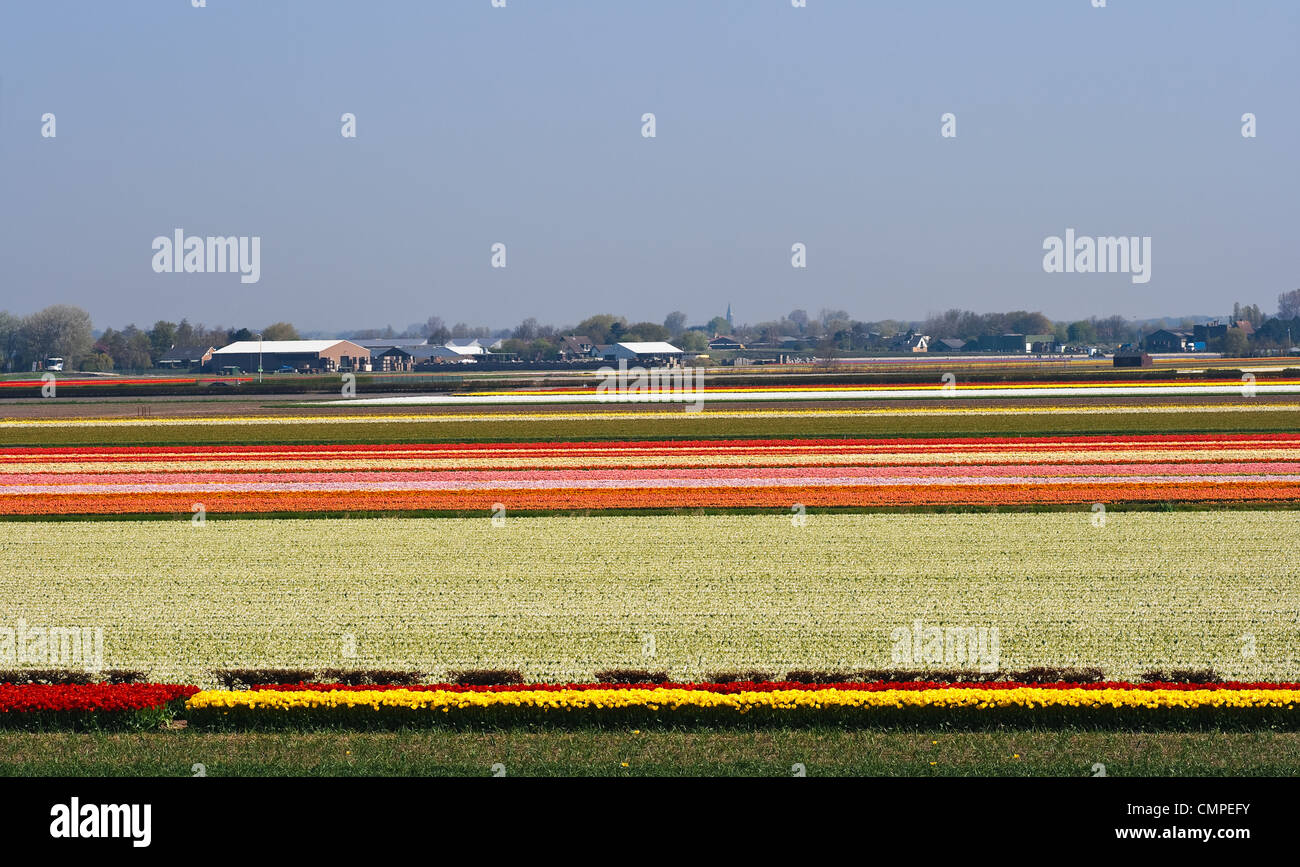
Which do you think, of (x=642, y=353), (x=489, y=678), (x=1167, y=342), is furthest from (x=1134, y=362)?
(x=489, y=678)

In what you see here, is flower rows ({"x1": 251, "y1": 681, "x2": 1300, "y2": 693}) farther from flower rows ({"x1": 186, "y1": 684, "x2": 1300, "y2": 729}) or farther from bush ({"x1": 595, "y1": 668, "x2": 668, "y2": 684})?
bush ({"x1": 595, "y1": 668, "x2": 668, "y2": 684})

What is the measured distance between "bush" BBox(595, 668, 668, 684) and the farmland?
1.25ft

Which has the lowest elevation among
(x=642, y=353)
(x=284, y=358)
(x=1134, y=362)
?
(x=1134, y=362)

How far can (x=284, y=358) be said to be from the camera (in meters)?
154

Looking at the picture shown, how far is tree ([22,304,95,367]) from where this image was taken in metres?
168

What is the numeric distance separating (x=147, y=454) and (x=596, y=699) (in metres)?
33.9

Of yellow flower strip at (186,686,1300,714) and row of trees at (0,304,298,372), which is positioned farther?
row of trees at (0,304,298,372)

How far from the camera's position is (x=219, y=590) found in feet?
65.8

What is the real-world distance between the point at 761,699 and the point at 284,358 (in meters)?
148

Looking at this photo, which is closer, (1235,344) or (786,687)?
(786,687)

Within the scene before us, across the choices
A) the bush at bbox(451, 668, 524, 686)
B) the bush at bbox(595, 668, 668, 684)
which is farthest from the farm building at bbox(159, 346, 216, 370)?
the bush at bbox(595, 668, 668, 684)

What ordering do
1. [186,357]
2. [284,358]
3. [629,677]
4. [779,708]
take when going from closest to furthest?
[779,708] → [629,677] → [284,358] → [186,357]

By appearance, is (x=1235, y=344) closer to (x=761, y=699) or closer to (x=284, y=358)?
(x=284, y=358)
